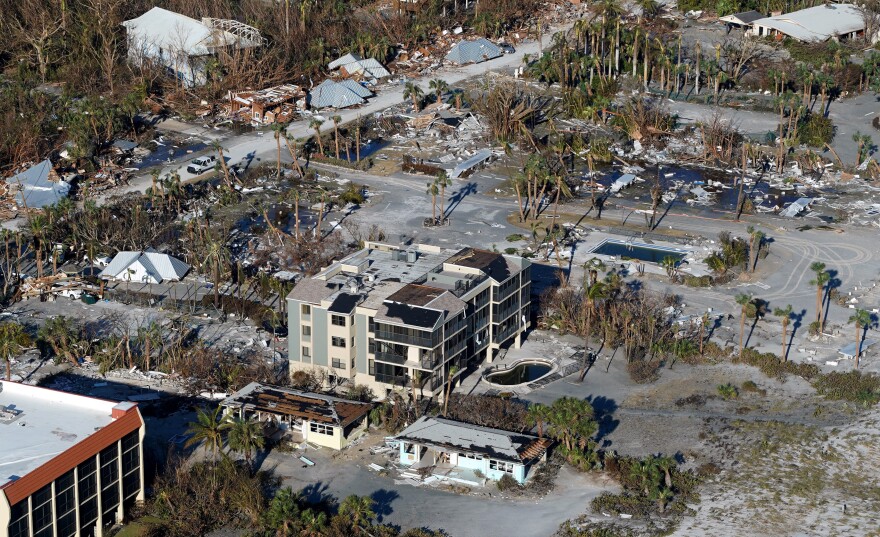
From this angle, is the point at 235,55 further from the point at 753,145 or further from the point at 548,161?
the point at 753,145

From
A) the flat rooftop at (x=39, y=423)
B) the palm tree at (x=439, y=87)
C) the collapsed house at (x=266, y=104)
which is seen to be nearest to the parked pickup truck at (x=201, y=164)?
the collapsed house at (x=266, y=104)

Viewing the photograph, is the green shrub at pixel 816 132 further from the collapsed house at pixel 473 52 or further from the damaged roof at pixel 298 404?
the damaged roof at pixel 298 404

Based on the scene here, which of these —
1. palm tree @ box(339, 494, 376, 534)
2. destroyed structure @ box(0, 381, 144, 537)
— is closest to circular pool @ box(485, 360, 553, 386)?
palm tree @ box(339, 494, 376, 534)

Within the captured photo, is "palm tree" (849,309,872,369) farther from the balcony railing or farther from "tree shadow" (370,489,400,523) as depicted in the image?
"tree shadow" (370,489,400,523)

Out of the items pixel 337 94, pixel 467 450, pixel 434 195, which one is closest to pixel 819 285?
pixel 467 450

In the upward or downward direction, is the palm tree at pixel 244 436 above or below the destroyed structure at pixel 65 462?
below

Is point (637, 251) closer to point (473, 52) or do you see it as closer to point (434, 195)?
point (434, 195)

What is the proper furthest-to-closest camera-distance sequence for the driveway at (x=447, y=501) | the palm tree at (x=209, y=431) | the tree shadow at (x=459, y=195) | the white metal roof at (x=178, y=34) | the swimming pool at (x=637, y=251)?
the white metal roof at (x=178, y=34), the tree shadow at (x=459, y=195), the swimming pool at (x=637, y=251), the palm tree at (x=209, y=431), the driveway at (x=447, y=501)
